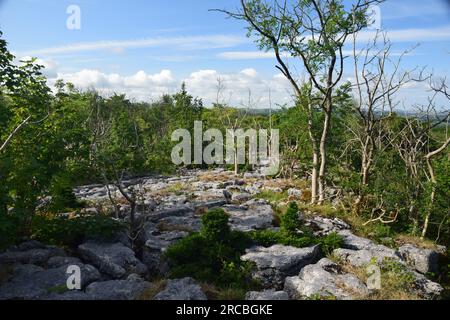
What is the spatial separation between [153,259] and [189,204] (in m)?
6.94

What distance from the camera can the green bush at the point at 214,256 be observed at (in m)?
9.86

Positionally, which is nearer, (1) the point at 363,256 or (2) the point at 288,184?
(1) the point at 363,256

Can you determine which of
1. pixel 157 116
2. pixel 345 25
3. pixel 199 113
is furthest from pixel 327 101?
A: pixel 157 116

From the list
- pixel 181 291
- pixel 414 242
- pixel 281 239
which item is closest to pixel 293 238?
pixel 281 239

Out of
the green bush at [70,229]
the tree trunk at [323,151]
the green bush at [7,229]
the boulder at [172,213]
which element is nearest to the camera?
the green bush at [7,229]

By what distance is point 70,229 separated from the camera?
36.9ft

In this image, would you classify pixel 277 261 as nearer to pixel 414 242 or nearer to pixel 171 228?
pixel 171 228

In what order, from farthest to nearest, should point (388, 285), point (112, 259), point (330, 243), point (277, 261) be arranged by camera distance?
1. point (330, 243)
2. point (277, 261)
3. point (112, 259)
4. point (388, 285)

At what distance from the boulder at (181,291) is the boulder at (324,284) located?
2.31 meters

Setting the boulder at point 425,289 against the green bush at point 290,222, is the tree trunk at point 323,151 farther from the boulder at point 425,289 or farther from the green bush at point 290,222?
the boulder at point 425,289

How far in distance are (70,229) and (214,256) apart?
4464 millimetres

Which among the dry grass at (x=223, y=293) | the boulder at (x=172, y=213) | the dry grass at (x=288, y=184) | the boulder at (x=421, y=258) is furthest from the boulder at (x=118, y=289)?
the dry grass at (x=288, y=184)
